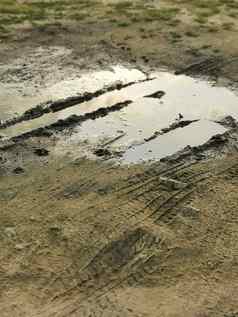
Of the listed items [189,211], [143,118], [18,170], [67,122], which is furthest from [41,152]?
[189,211]

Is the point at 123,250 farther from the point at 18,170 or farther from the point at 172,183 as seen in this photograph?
the point at 18,170

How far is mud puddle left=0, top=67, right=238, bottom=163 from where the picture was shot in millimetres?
12391

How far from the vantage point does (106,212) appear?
33.6ft

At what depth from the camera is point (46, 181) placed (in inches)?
436

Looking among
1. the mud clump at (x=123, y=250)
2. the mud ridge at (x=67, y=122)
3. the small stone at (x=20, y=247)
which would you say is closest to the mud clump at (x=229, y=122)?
the mud ridge at (x=67, y=122)

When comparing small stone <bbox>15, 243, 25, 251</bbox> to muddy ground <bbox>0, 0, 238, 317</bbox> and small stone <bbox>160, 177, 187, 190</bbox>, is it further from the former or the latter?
small stone <bbox>160, 177, 187, 190</bbox>

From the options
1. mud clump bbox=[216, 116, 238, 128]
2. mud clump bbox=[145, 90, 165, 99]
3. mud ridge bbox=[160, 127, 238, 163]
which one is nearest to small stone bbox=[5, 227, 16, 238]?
mud ridge bbox=[160, 127, 238, 163]

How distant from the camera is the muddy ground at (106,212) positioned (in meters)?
8.59

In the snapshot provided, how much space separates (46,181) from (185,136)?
324 cm

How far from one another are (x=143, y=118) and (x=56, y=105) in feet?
6.43

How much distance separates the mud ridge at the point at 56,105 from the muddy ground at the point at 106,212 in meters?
0.04

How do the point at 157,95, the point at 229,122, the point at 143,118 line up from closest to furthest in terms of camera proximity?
the point at 229,122
the point at 143,118
the point at 157,95

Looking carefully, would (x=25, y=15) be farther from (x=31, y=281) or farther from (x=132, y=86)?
(x=31, y=281)

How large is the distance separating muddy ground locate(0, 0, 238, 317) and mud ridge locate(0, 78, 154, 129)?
1.7 inches
